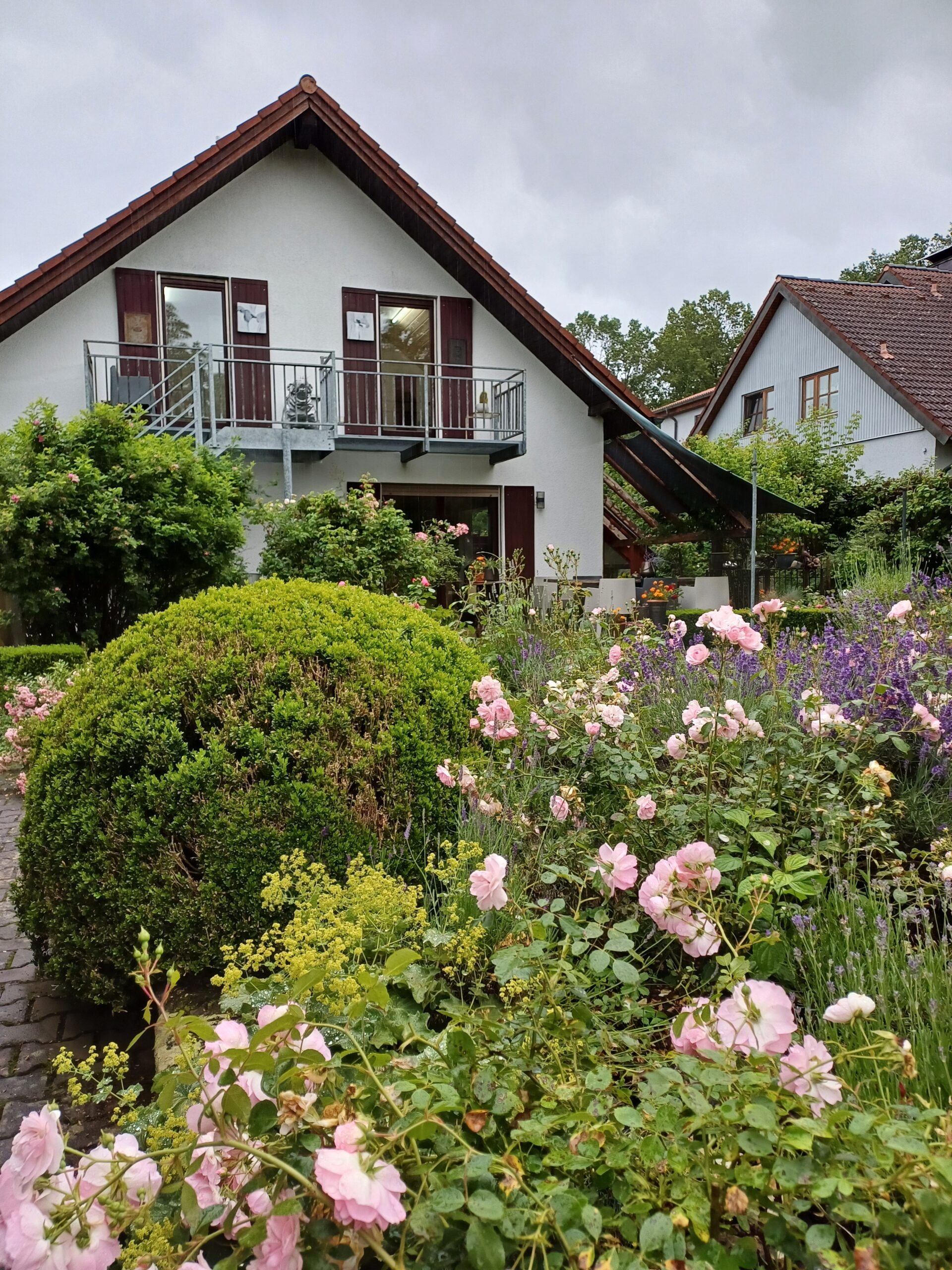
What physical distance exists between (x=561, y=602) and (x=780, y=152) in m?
15.3

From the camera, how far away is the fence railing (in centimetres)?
1077

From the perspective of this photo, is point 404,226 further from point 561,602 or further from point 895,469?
point 895,469

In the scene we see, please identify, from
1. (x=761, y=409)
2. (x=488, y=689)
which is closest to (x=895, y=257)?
(x=761, y=409)

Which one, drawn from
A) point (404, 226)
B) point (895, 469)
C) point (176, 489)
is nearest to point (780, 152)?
point (895, 469)

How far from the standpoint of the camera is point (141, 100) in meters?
10.3

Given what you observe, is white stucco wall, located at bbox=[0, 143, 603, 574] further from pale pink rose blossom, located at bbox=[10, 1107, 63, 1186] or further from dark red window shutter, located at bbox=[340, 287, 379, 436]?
pale pink rose blossom, located at bbox=[10, 1107, 63, 1186]

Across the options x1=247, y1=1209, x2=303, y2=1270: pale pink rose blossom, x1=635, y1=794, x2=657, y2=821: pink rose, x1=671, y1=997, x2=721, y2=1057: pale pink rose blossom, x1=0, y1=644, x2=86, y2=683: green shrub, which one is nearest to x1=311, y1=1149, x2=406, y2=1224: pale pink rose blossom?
x1=247, y1=1209, x2=303, y2=1270: pale pink rose blossom

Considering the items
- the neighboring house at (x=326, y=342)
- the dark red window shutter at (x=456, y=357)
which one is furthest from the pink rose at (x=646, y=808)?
the dark red window shutter at (x=456, y=357)

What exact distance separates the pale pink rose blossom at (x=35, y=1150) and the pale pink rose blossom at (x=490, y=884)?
76 centimetres

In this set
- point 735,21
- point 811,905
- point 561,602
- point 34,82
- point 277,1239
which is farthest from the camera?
point 34,82

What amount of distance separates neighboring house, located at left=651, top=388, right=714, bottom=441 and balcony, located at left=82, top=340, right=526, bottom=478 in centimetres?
1624

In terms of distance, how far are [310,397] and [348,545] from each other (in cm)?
400

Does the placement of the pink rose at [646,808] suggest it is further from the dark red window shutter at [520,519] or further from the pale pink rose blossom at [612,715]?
the dark red window shutter at [520,519]

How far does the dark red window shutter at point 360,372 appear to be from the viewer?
12.2 metres
